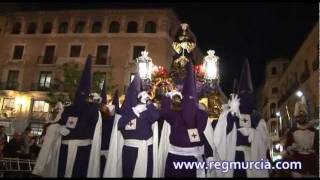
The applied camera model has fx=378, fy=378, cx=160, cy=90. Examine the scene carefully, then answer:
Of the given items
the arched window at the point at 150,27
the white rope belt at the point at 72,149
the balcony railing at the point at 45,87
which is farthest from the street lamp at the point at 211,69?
the balcony railing at the point at 45,87

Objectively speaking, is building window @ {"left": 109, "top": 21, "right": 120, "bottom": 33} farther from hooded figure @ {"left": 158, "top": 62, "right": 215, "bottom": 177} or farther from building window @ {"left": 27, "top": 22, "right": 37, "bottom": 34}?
hooded figure @ {"left": 158, "top": 62, "right": 215, "bottom": 177}

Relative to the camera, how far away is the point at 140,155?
6.78 meters

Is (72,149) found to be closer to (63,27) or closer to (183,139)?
(183,139)

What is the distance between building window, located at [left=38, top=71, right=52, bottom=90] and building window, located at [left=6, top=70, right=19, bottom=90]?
93.1 inches

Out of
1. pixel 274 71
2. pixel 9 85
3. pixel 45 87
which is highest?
pixel 274 71

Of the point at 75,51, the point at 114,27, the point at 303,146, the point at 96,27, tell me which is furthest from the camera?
the point at 96,27

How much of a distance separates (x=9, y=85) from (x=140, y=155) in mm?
31266

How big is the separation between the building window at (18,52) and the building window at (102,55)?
7650 mm

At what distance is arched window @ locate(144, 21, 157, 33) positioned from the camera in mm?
33625

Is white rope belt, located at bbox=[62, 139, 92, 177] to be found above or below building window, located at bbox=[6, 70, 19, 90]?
below

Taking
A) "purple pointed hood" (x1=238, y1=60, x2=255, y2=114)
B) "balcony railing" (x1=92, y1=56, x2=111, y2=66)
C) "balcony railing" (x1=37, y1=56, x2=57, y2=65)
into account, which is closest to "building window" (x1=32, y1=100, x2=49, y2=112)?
"balcony railing" (x1=37, y1=56, x2=57, y2=65)

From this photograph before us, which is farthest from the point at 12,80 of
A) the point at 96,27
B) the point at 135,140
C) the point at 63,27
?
the point at 135,140

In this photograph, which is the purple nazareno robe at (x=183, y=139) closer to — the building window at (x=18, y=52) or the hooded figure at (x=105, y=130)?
the hooded figure at (x=105, y=130)

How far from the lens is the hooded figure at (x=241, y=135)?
6949mm
